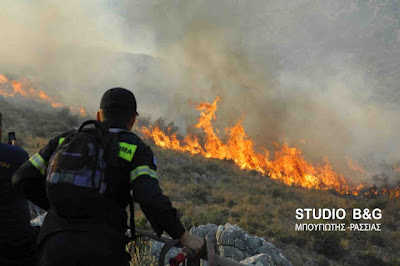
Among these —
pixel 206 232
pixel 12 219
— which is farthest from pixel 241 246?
pixel 12 219

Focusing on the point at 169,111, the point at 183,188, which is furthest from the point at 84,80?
the point at 183,188

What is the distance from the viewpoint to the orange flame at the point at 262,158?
67.8ft

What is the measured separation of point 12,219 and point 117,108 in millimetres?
1669

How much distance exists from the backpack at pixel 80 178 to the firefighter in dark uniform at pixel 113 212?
4 cm

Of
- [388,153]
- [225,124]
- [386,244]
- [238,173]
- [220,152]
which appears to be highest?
[225,124]

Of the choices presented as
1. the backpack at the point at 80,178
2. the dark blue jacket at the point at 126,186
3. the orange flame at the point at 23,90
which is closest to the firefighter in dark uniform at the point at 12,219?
the dark blue jacket at the point at 126,186

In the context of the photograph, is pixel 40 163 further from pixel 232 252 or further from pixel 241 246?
pixel 241 246

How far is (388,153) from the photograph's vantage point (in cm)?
2689

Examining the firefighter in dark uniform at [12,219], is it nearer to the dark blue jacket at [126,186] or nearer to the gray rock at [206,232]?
the dark blue jacket at [126,186]

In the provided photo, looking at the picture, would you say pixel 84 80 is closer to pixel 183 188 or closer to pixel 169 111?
pixel 169 111

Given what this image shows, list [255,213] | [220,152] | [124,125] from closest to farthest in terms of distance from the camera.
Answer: [124,125] → [255,213] → [220,152]

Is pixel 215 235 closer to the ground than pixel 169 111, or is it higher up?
closer to the ground

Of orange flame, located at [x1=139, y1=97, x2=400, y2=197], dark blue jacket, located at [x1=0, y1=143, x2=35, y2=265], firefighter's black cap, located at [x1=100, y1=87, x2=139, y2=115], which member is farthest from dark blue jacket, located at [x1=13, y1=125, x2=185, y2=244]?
orange flame, located at [x1=139, y1=97, x2=400, y2=197]

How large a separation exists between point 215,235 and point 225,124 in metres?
23.3
